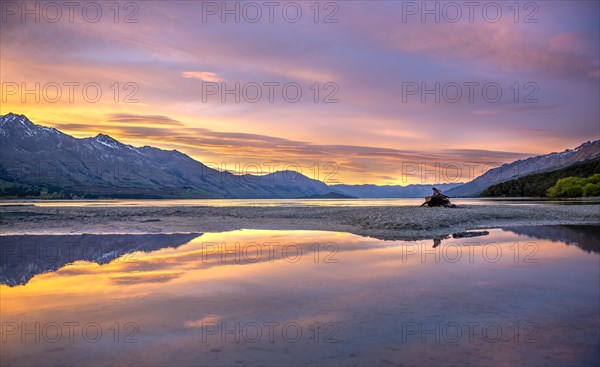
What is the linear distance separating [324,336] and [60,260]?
17335 millimetres

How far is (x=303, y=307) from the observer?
1230cm

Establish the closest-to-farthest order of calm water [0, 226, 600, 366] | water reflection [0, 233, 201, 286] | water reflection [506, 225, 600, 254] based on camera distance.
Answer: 1. calm water [0, 226, 600, 366]
2. water reflection [0, 233, 201, 286]
3. water reflection [506, 225, 600, 254]

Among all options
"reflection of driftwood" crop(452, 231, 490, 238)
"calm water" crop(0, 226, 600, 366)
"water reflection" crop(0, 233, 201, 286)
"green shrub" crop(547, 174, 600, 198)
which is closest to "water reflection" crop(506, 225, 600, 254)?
"calm water" crop(0, 226, 600, 366)

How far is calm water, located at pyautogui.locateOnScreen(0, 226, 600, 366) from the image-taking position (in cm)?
877

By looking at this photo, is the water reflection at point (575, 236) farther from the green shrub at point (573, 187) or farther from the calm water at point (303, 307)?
the green shrub at point (573, 187)

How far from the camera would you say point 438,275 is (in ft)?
55.5

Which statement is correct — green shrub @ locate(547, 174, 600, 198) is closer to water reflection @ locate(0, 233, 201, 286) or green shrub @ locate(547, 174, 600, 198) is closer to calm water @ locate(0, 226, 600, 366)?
calm water @ locate(0, 226, 600, 366)

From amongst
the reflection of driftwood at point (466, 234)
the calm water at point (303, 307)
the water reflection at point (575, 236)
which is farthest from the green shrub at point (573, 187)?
the calm water at point (303, 307)

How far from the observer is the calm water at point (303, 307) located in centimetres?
877

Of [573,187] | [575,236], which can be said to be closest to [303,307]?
[575,236]

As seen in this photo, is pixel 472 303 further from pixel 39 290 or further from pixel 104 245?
pixel 104 245

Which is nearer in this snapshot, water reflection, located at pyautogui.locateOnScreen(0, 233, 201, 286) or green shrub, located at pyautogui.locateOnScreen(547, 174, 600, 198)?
water reflection, located at pyautogui.locateOnScreen(0, 233, 201, 286)

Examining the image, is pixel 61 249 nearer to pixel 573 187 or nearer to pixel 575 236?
pixel 575 236

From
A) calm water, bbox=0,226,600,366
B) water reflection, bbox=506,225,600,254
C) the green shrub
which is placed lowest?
calm water, bbox=0,226,600,366
